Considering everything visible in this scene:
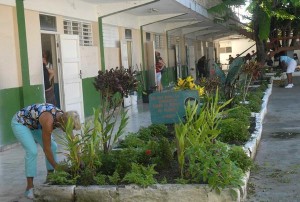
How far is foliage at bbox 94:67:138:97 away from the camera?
5.68 meters

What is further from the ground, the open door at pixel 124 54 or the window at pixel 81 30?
the window at pixel 81 30

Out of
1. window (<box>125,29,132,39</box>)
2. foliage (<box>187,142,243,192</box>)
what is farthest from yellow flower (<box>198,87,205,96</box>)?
window (<box>125,29,132,39</box>)

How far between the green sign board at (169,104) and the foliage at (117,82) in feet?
7.39

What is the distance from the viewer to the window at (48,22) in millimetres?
9911

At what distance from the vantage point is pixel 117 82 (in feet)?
18.6

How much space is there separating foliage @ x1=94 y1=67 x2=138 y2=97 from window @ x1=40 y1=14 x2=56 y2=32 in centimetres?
464

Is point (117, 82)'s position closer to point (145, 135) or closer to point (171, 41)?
point (145, 135)

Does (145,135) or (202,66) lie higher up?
(202,66)

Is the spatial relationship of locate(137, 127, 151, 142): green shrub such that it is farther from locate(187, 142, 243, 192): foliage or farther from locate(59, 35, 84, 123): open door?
locate(59, 35, 84, 123): open door

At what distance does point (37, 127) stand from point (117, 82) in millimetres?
1136

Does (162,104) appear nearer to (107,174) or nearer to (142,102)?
(107,174)

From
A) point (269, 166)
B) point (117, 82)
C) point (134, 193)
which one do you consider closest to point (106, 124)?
point (117, 82)

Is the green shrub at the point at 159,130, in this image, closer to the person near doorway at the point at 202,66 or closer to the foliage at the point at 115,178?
the foliage at the point at 115,178

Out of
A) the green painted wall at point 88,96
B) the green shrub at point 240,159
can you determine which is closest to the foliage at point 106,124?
the green shrub at point 240,159
